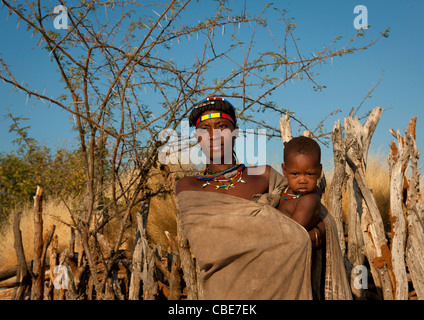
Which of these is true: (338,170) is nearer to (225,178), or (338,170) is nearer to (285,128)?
(285,128)

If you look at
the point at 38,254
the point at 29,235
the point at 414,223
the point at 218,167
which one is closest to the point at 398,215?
the point at 414,223

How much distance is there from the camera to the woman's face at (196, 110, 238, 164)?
2.73 m

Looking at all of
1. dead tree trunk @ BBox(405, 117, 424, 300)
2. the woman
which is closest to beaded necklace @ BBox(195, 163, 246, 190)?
the woman

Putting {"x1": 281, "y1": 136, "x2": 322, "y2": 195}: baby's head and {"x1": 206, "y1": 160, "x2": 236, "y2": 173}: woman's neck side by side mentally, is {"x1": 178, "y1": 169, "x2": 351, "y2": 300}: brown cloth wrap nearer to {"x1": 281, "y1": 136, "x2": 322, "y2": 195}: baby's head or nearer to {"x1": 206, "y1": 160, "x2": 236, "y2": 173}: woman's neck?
{"x1": 281, "y1": 136, "x2": 322, "y2": 195}: baby's head

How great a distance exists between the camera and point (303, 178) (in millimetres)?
2332

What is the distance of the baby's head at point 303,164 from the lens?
2.32 metres

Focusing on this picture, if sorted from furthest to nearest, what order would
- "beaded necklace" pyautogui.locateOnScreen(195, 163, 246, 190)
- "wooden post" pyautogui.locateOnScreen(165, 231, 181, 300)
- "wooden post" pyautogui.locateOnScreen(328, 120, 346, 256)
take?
"wooden post" pyautogui.locateOnScreen(165, 231, 181, 300), "wooden post" pyautogui.locateOnScreen(328, 120, 346, 256), "beaded necklace" pyautogui.locateOnScreen(195, 163, 246, 190)

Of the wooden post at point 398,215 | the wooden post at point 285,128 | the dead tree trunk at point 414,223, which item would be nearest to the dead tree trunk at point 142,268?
the wooden post at point 285,128

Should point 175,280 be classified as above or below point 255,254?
below

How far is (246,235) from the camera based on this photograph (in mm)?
2260

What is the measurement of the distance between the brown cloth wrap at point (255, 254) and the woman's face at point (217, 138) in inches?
20.6

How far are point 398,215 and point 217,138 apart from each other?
2.95 meters

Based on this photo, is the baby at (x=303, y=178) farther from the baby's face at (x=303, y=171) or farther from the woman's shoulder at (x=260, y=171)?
the woman's shoulder at (x=260, y=171)
